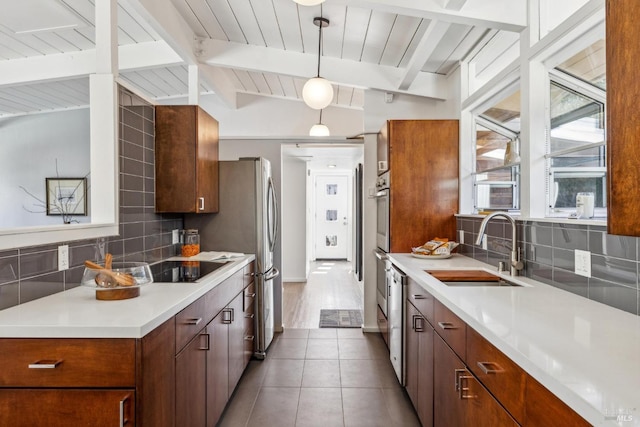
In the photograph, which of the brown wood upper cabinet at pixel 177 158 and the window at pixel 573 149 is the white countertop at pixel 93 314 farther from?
the window at pixel 573 149

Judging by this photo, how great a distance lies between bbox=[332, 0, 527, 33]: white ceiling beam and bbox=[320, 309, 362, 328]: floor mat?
3.13m

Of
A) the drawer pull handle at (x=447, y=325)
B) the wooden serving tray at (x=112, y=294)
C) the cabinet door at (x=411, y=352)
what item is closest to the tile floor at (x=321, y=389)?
the cabinet door at (x=411, y=352)

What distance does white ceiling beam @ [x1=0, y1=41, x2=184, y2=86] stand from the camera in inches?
130

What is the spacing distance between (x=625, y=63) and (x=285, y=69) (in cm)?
315

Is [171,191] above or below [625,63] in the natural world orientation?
below

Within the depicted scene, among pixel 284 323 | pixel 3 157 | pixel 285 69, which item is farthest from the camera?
pixel 3 157

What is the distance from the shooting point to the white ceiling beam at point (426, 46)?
2588 mm

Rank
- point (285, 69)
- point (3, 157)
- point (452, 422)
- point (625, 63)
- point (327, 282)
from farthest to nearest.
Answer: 1. point (327, 282)
2. point (3, 157)
3. point (285, 69)
4. point (452, 422)
5. point (625, 63)

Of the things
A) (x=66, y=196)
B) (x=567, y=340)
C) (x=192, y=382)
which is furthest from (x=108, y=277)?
(x=66, y=196)

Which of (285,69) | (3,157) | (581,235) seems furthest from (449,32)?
(3,157)

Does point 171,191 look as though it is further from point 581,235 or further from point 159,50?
point 581,235

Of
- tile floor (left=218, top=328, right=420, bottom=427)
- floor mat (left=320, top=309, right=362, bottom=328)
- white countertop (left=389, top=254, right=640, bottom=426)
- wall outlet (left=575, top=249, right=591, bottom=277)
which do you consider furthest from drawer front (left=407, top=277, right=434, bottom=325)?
floor mat (left=320, top=309, right=362, bottom=328)

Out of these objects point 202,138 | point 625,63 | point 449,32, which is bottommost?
point 625,63

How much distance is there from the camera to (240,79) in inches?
179
